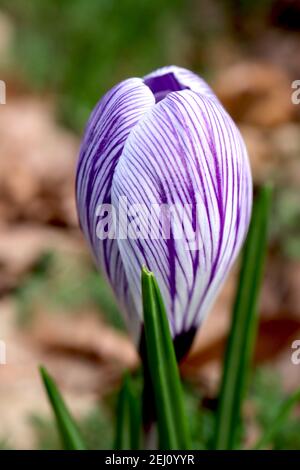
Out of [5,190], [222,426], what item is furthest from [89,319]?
[222,426]

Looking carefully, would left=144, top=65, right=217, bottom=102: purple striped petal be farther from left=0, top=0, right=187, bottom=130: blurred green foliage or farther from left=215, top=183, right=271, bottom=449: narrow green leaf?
left=0, top=0, right=187, bottom=130: blurred green foliage

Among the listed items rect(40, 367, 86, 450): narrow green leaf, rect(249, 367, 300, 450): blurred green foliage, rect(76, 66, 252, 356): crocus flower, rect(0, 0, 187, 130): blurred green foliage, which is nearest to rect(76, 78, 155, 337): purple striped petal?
rect(76, 66, 252, 356): crocus flower

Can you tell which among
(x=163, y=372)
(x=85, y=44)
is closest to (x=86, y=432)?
(x=163, y=372)

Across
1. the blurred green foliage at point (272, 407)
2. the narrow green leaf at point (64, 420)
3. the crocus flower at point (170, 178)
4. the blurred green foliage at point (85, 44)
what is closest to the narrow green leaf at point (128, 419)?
the narrow green leaf at point (64, 420)

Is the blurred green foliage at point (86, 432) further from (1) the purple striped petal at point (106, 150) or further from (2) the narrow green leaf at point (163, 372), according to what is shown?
(1) the purple striped petal at point (106, 150)

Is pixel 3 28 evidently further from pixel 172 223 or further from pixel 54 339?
pixel 172 223
